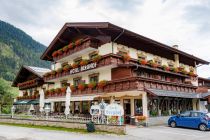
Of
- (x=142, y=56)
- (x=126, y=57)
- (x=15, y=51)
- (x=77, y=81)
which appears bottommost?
(x=77, y=81)

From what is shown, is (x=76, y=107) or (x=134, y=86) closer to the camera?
(x=134, y=86)

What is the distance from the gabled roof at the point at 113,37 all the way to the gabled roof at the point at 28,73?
5.27 m

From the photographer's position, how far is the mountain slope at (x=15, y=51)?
5585 inches

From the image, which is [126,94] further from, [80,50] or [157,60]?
[157,60]

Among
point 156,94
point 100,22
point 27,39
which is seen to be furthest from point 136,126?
point 27,39

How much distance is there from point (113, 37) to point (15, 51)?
525 ft

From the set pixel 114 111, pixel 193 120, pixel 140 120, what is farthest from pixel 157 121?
pixel 114 111

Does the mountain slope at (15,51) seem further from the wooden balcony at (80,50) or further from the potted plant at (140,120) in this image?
the potted plant at (140,120)

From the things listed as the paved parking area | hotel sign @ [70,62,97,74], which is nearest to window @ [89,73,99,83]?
hotel sign @ [70,62,97,74]

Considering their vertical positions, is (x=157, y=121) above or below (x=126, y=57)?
below

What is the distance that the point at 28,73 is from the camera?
4669cm

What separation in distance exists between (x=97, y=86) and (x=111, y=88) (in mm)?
2205

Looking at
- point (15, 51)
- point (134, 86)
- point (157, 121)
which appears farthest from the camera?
point (15, 51)

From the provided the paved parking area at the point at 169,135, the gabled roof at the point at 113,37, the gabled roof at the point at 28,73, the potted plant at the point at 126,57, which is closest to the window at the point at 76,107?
the gabled roof at the point at 113,37
